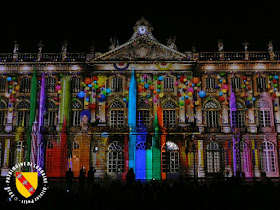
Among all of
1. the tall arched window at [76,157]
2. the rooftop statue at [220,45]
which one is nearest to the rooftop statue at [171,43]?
the rooftop statue at [220,45]

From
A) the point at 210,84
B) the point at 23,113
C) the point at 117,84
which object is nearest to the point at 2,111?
the point at 23,113

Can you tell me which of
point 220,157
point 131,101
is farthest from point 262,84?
point 131,101

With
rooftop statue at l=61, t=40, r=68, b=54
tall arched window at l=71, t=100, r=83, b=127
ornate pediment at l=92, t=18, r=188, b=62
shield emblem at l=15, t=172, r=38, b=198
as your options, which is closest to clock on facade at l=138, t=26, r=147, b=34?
ornate pediment at l=92, t=18, r=188, b=62

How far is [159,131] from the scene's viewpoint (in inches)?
1182

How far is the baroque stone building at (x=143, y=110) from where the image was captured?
30.3 meters

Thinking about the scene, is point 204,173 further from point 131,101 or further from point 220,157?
point 131,101

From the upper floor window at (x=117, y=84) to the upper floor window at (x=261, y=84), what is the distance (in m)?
13.5

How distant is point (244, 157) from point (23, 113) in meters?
21.7

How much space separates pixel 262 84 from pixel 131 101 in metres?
13.0

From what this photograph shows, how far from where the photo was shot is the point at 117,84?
3216 centimetres

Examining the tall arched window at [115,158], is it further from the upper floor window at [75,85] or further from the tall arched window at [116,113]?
the upper floor window at [75,85]

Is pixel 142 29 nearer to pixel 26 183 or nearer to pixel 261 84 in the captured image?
pixel 261 84

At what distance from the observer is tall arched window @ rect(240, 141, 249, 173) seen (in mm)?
30344

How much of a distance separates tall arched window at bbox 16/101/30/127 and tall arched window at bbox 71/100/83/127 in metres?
4.47
